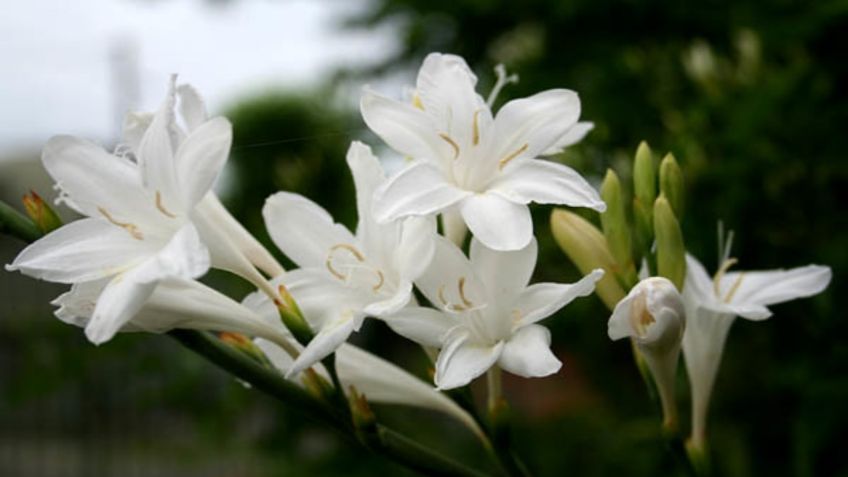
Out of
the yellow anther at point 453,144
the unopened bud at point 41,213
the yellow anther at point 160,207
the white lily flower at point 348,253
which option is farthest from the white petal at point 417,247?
the unopened bud at point 41,213

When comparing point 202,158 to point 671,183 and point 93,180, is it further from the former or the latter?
point 671,183

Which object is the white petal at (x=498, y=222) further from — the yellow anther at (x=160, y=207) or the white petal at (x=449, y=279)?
the yellow anther at (x=160, y=207)

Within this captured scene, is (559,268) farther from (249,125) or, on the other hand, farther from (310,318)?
(249,125)

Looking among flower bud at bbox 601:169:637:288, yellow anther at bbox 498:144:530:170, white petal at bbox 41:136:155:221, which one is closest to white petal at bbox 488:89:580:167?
yellow anther at bbox 498:144:530:170

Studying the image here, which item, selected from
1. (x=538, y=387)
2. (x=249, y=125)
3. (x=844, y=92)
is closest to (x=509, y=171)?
(x=844, y=92)

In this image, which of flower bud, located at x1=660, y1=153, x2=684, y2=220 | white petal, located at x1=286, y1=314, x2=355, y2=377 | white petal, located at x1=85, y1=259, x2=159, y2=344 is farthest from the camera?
flower bud, located at x1=660, y1=153, x2=684, y2=220

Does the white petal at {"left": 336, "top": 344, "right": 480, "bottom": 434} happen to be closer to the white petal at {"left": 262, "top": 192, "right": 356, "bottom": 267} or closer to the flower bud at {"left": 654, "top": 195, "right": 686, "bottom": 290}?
the white petal at {"left": 262, "top": 192, "right": 356, "bottom": 267}
